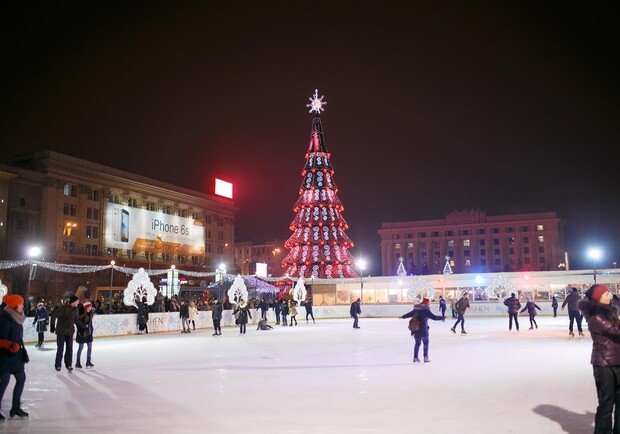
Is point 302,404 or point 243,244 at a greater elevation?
point 243,244

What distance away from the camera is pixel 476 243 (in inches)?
5113

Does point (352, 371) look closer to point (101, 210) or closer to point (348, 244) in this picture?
point (348, 244)

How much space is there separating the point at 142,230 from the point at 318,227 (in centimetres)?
3183

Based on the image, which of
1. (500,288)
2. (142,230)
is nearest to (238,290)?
(500,288)

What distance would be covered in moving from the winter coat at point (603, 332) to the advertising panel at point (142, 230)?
236 ft

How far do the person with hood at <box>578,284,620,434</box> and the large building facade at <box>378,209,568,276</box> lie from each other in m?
114

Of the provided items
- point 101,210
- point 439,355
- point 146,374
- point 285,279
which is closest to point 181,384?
point 146,374

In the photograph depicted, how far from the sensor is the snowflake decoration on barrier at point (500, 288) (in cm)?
4573

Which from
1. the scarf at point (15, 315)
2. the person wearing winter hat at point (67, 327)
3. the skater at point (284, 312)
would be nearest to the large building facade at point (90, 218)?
the skater at point (284, 312)

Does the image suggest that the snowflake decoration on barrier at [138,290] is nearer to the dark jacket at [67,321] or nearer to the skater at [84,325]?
the skater at [84,325]

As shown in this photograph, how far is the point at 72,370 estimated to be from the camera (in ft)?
45.8

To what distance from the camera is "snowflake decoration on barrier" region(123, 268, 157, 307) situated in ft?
96.2

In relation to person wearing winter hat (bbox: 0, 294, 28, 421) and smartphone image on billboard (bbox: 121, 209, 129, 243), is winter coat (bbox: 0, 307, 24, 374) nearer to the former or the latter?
person wearing winter hat (bbox: 0, 294, 28, 421)

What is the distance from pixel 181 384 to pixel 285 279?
40.6 meters
